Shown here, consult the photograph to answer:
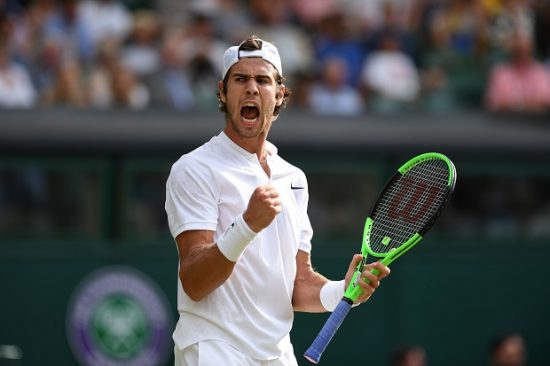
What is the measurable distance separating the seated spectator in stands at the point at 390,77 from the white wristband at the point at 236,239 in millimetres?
7558

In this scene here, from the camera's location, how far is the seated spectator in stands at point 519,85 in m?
12.2

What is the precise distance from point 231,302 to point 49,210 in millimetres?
6203

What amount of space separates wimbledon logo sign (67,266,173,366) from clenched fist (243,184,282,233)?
6531 millimetres

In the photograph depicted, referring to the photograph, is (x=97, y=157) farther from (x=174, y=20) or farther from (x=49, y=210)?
(x=174, y=20)

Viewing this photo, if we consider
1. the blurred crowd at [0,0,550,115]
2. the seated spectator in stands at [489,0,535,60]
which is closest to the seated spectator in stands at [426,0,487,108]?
the blurred crowd at [0,0,550,115]

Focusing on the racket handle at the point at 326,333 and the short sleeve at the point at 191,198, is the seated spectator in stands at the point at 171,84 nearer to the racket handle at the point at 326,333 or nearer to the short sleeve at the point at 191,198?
the short sleeve at the point at 191,198

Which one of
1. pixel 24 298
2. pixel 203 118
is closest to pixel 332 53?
pixel 203 118

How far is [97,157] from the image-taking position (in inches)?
440

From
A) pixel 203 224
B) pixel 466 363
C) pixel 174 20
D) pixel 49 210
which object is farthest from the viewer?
pixel 174 20

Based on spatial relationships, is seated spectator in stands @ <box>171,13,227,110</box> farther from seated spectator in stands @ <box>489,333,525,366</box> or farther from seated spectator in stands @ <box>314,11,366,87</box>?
seated spectator in stands @ <box>489,333,525,366</box>

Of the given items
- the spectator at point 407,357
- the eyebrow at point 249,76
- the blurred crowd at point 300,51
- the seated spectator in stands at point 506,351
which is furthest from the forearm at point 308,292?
the blurred crowd at point 300,51

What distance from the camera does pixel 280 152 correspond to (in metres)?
11.4

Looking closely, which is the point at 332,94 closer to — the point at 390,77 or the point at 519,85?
the point at 390,77

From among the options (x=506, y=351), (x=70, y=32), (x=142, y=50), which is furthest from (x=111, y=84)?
(x=506, y=351)
